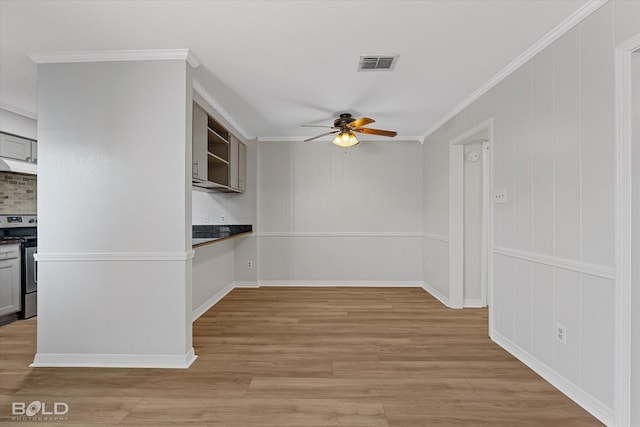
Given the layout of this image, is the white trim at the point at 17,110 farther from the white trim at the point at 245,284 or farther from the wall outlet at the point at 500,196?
the wall outlet at the point at 500,196

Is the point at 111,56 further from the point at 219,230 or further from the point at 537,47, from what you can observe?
the point at 537,47

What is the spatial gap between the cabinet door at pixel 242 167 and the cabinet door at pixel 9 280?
2.76 metres

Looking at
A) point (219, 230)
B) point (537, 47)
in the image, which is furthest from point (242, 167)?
point (537, 47)

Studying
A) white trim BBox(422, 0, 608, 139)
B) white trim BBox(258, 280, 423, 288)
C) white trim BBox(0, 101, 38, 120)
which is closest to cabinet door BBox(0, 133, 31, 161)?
white trim BBox(0, 101, 38, 120)

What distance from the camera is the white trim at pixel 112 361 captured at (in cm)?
267

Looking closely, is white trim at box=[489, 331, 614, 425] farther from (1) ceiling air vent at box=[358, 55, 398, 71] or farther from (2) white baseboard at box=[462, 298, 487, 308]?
(1) ceiling air vent at box=[358, 55, 398, 71]

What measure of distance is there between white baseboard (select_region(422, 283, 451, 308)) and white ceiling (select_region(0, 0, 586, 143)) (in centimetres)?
264

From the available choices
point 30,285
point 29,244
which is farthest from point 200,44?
point 30,285

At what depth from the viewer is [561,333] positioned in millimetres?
2309

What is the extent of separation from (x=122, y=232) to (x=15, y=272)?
2.29 m

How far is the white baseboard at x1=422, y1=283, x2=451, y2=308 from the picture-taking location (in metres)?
4.55

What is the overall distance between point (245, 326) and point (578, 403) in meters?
2.89

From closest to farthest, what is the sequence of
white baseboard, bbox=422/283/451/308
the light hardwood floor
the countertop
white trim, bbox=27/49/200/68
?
the light hardwood floor, white trim, bbox=27/49/200/68, white baseboard, bbox=422/283/451/308, the countertop

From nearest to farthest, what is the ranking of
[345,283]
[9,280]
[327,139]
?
[9,280] → [327,139] → [345,283]
